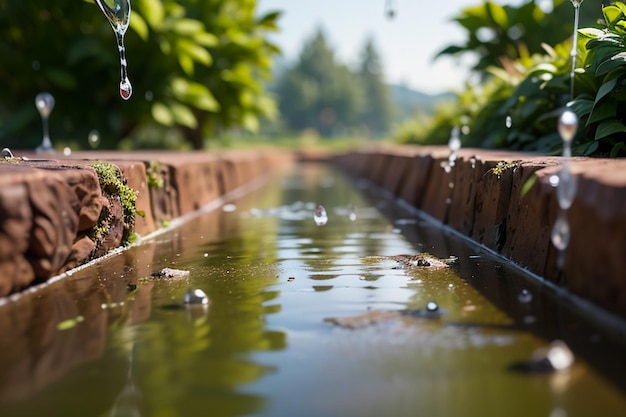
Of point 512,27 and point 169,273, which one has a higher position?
point 512,27

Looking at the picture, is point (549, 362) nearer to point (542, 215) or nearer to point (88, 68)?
point (542, 215)

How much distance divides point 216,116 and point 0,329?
14.6 meters

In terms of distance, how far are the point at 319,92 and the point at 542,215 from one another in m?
86.3

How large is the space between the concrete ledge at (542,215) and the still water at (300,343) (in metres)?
0.11

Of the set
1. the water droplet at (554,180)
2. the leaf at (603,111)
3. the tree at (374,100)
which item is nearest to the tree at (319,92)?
the tree at (374,100)

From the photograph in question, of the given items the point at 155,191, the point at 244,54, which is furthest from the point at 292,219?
the point at 244,54

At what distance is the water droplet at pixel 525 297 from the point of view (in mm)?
2496

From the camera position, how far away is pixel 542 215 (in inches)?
111

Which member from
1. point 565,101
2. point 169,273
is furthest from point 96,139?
point 169,273

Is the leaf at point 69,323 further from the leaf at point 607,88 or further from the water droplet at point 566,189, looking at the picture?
the leaf at point 607,88

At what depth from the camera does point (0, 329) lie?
7.16 ft

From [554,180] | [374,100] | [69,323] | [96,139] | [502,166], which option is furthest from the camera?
[374,100]

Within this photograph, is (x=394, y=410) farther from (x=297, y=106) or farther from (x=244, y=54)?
(x=297, y=106)

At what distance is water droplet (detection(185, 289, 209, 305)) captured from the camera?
8.37 ft
